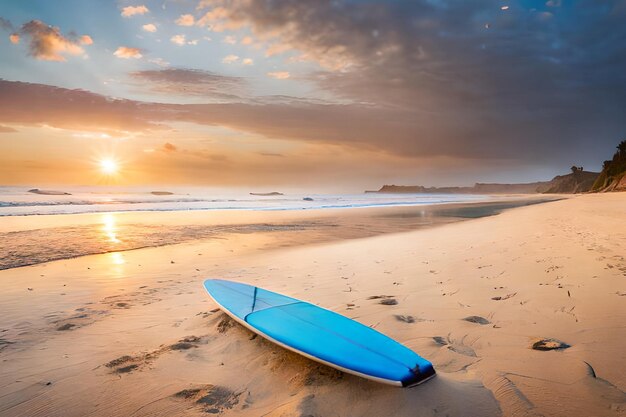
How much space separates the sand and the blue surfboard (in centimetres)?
13

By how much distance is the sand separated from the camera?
2.40 meters

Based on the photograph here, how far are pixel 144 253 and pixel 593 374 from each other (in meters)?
8.79

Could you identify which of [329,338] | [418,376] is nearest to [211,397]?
[329,338]

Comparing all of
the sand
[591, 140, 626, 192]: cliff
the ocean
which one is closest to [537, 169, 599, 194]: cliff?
[591, 140, 626, 192]: cliff

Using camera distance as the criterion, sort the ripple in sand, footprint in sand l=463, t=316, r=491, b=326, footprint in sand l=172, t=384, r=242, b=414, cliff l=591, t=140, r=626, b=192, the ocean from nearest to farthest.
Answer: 1. footprint in sand l=172, t=384, r=242, b=414
2. the ripple in sand
3. footprint in sand l=463, t=316, r=491, b=326
4. the ocean
5. cliff l=591, t=140, r=626, b=192

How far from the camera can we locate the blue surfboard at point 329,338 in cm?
246

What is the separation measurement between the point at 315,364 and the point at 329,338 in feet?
0.81

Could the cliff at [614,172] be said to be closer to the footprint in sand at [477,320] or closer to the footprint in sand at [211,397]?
the footprint in sand at [477,320]

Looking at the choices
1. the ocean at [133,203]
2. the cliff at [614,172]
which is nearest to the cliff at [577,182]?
the cliff at [614,172]

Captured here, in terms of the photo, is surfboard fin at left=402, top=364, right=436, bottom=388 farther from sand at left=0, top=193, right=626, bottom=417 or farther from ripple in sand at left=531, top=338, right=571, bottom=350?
ripple in sand at left=531, top=338, right=571, bottom=350

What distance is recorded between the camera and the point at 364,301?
14.9 feet

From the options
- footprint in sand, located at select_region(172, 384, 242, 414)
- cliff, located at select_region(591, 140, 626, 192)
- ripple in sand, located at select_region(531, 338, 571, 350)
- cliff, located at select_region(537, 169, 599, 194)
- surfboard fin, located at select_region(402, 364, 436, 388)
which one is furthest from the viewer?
cliff, located at select_region(537, 169, 599, 194)

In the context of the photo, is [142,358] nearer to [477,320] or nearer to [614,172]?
[477,320]

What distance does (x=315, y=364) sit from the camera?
2920mm
